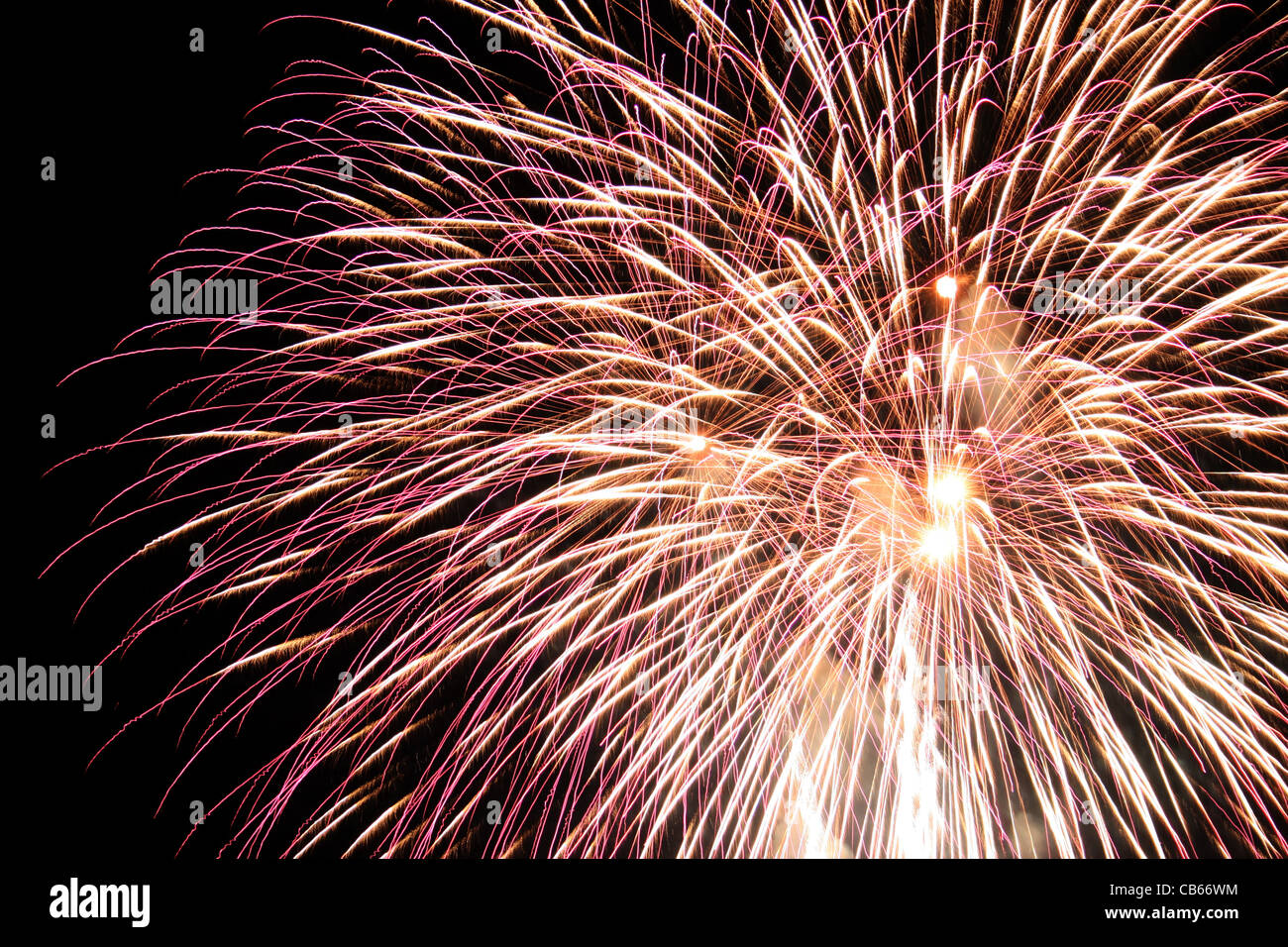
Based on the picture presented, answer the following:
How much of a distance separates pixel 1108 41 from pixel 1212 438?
3603mm

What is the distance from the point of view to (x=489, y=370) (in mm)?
6535

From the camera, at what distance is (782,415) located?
623cm

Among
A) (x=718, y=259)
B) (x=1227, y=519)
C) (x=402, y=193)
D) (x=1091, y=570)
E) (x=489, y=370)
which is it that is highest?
(x=402, y=193)

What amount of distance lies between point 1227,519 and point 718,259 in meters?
4.56

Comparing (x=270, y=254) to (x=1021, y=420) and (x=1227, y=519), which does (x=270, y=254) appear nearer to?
(x=1021, y=420)

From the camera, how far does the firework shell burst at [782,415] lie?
6062 mm

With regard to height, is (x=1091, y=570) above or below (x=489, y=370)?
below

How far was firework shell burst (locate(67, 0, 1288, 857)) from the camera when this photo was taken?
6062 mm
